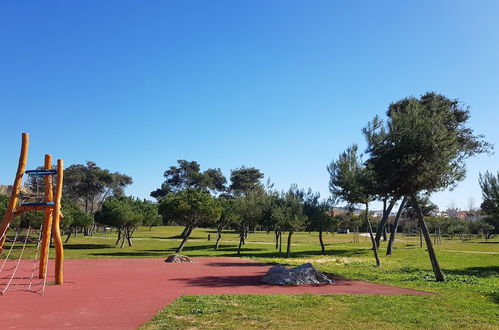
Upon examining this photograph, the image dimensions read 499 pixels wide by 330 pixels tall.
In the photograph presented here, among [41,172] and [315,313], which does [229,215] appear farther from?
[315,313]

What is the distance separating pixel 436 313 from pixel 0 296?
1603cm

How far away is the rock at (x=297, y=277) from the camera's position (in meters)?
17.8

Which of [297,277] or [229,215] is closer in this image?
[297,277]

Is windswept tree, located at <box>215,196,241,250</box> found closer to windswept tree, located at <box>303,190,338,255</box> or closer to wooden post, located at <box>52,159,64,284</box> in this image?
windswept tree, located at <box>303,190,338,255</box>

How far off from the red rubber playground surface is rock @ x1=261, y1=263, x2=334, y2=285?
2.06ft

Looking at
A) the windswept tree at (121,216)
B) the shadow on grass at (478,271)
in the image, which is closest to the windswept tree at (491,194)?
the shadow on grass at (478,271)

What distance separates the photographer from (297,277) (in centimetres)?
1800

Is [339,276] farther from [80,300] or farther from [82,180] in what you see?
[82,180]

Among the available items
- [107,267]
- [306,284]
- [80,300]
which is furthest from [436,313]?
[107,267]

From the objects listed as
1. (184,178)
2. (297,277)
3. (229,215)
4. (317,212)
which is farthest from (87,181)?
(297,277)

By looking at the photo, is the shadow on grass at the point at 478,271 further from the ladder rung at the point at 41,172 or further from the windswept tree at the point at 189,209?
the ladder rung at the point at 41,172

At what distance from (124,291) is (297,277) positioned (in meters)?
7.95

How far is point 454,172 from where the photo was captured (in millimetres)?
20375

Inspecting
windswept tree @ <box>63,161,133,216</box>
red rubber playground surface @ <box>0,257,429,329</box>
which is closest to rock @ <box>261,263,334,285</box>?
red rubber playground surface @ <box>0,257,429,329</box>
